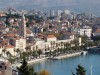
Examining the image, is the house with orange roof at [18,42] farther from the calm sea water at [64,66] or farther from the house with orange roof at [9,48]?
the calm sea water at [64,66]

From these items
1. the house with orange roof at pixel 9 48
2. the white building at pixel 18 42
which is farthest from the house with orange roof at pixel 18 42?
the house with orange roof at pixel 9 48

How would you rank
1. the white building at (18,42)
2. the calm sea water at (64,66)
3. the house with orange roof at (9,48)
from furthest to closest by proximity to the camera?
the white building at (18,42) → the house with orange roof at (9,48) → the calm sea water at (64,66)

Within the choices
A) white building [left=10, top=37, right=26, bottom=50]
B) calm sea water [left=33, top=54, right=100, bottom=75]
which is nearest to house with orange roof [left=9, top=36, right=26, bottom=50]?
white building [left=10, top=37, right=26, bottom=50]

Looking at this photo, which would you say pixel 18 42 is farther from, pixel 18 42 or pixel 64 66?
pixel 64 66

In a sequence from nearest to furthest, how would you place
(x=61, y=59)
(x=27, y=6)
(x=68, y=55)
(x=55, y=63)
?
(x=55, y=63) < (x=61, y=59) < (x=68, y=55) < (x=27, y=6)

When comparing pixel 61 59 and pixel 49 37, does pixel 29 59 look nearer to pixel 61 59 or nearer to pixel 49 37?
pixel 61 59

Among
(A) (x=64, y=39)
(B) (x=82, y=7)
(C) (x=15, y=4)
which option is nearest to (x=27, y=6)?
(C) (x=15, y=4)

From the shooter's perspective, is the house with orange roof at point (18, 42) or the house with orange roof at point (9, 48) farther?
the house with orange roof at point (18, 42)

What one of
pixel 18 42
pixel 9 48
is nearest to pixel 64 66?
pixel 9 48

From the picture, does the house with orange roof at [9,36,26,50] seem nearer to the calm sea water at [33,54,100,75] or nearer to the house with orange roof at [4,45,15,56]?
the house with orange roof at [4,45,15,56]

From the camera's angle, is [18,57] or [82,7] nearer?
[18,57]

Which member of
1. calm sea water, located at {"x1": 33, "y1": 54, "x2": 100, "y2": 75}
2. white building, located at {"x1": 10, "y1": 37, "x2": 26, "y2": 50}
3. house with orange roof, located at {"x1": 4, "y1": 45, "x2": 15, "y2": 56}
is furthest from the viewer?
white building, located at {"x1": 10, "y1": 37, "x2": 26, "y2": 50}
